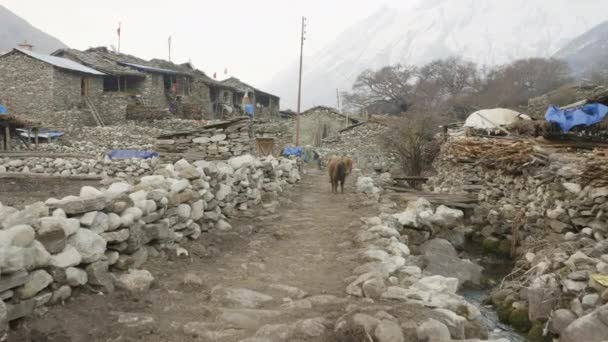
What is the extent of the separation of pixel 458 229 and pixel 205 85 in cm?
2952

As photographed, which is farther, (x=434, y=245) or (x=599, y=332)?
(x=434, y=245)

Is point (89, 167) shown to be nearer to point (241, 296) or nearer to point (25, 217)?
point (25, 217)

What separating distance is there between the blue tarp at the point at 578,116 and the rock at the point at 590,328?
787cm

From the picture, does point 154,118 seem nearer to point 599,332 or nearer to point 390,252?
point 390,252

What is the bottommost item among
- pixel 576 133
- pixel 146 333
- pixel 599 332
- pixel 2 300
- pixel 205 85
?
pixel 599 332

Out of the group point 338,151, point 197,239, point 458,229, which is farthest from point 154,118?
point 197,239

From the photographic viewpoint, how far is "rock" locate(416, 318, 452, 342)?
327 centimetres

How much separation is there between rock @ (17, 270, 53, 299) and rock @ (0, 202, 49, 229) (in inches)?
16.7

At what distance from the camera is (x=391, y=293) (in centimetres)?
424

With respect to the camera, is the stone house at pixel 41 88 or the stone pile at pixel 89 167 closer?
Answer: the stone pile at pixel 89 167

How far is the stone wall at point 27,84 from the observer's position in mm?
27781

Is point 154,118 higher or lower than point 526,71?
lower

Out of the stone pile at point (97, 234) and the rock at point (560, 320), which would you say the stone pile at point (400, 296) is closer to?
the rock at point (560, 320)

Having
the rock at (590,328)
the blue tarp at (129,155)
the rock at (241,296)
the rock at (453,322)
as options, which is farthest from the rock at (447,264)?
the blue tarp at (129,155)
